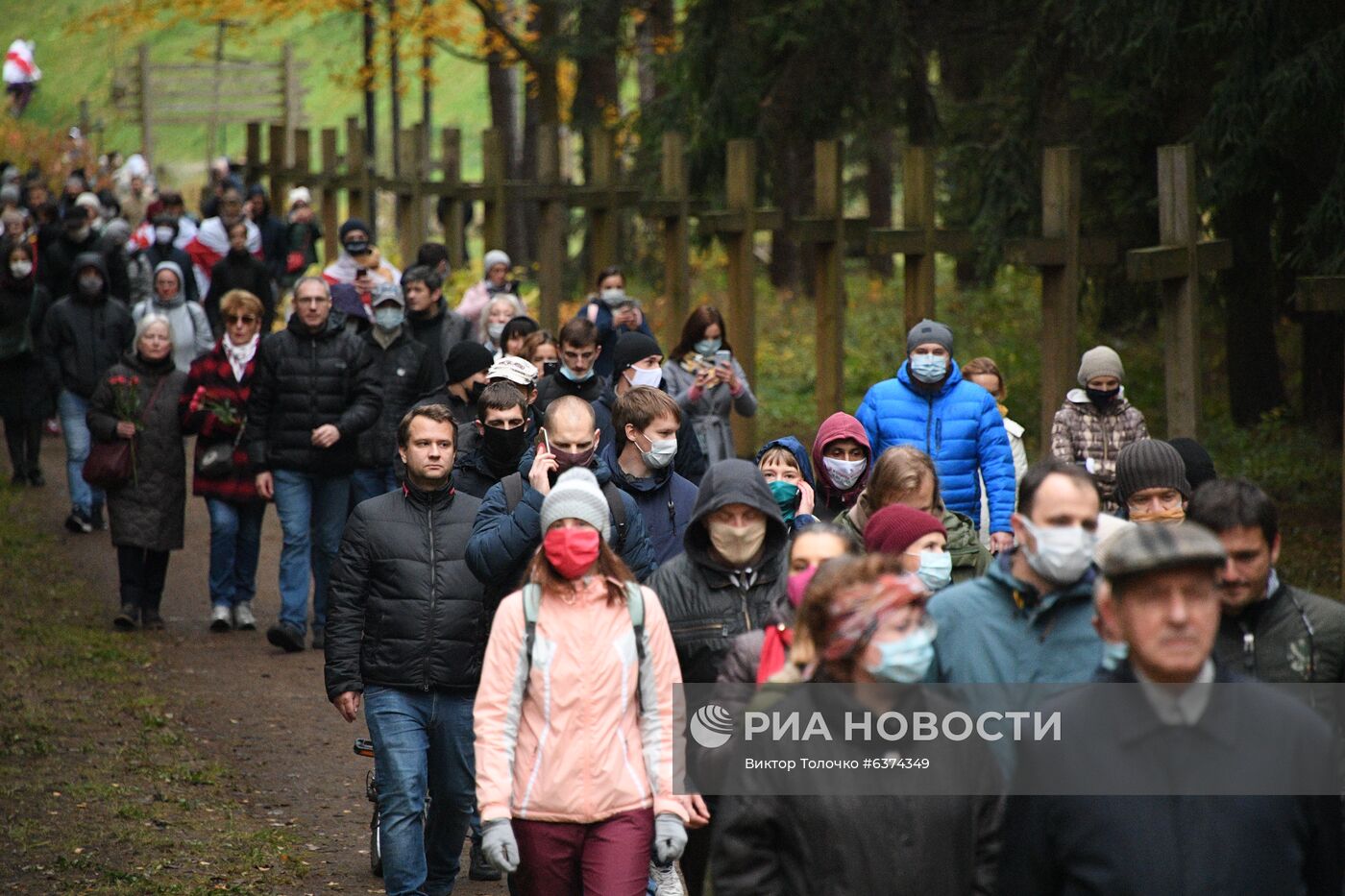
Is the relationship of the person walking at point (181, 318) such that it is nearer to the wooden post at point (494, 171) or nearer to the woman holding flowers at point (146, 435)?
the woman holding flowers at point (146, 435)

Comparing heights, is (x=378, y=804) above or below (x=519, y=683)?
below

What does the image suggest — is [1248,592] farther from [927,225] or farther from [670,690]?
[927,225]

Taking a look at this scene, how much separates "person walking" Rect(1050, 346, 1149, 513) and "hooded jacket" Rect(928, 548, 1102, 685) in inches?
195

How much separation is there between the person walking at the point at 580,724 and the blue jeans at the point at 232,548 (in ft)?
21.7

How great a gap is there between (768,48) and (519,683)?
1390 cm

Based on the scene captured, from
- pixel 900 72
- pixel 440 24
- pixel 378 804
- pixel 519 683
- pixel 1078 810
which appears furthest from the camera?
pixel 440 24

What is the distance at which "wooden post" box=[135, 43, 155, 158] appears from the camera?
142ft

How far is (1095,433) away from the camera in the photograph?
975cm

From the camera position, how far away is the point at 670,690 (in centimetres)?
548

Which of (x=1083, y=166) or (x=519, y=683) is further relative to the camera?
(x=1083, y=166)

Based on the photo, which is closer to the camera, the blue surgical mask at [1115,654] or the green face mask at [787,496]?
the blue surgical mask at [1115,654]

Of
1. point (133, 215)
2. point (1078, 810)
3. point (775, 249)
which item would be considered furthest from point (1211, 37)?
point (133, 215)

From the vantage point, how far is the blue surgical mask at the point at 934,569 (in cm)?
578

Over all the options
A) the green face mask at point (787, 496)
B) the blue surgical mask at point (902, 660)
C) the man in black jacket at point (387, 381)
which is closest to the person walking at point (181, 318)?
the man in black jacket at point (387, 381)
